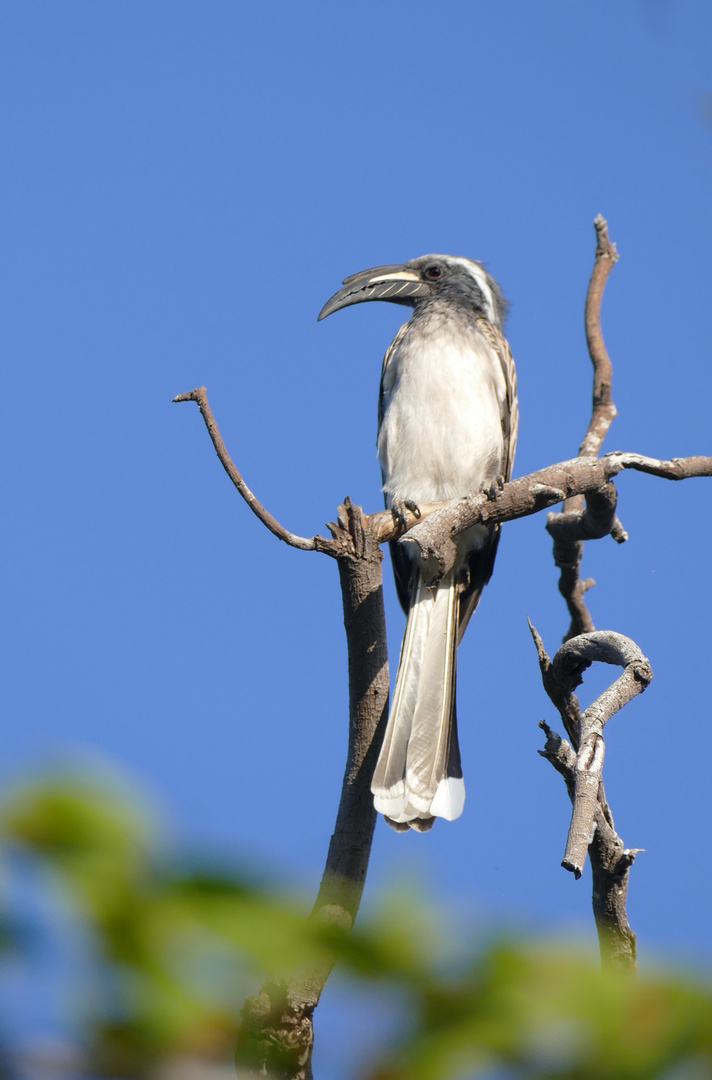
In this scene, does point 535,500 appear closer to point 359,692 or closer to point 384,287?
point 359,692

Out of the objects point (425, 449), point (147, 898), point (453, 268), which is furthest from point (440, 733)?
point (147, 898)

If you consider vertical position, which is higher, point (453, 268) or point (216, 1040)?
point (453, 268)

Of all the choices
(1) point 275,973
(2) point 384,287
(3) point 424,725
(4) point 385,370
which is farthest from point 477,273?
(1) point 275,973

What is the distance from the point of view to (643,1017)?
2.03 feet

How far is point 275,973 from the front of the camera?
595 millimetres

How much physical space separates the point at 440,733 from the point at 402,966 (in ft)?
10.7

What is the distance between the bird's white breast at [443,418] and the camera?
480 cm

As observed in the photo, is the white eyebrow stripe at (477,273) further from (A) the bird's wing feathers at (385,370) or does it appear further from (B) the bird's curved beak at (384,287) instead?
(A) the bird's wing feathers at (385,370)

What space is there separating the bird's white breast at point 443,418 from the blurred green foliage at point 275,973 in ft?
13.9

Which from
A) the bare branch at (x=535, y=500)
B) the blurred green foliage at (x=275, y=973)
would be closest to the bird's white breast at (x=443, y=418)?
the bare branch at (x=535, y=500)

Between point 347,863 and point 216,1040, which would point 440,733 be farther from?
point 216,1040

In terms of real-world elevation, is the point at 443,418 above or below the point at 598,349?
below

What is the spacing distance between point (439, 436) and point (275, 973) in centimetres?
429

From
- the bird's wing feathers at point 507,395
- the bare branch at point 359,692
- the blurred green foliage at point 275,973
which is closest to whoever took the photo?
the blurred green foliage at point 275,973
